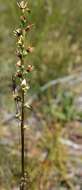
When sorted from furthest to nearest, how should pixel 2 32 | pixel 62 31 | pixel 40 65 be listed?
pixel 2 32 < pixel 62 31 < pixel 40 65

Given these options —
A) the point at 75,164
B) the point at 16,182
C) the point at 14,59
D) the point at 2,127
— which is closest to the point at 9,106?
the point at 2,127

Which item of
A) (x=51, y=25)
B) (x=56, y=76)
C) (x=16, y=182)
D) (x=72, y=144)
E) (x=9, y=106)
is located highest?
(x=51, y=25)

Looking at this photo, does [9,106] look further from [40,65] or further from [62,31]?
[62,31]

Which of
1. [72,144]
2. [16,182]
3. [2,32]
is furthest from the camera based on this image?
[2,32]

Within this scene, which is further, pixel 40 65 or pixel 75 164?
pixel 40 65

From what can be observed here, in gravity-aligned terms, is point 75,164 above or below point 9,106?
below

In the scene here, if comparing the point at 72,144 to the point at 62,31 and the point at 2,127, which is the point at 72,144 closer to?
the point at 2,127
